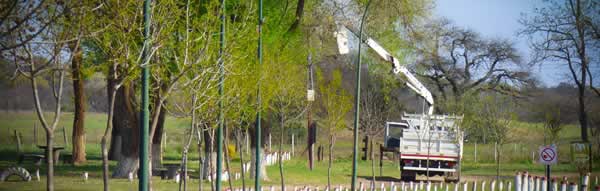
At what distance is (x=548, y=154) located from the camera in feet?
98.0

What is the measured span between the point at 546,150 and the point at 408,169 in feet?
51.0

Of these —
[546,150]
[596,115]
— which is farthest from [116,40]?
[596,115]

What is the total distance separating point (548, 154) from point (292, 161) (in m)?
29.9

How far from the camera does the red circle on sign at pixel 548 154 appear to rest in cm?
2980

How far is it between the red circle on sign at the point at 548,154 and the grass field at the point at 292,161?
1135 centimetres

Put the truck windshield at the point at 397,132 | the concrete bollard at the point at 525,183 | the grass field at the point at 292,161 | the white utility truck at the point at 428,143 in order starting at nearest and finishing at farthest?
1. the concrete bollard at the point at 525,183
2. the grass field at the point at 292,161
3. the white utility truck at the point at 428,143
4. the truck windshield at the point at 397,132

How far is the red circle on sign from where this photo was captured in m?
29.8

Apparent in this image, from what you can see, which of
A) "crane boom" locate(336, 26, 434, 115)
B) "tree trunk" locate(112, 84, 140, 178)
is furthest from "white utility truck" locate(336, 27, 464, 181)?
"tree trunk" locate(112, 84, 140, 178)

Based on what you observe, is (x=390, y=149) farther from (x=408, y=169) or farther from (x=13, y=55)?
(x=13, y=55)

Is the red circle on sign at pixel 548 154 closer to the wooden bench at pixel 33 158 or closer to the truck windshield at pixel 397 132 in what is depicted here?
the truck windshield at pixel 397 132

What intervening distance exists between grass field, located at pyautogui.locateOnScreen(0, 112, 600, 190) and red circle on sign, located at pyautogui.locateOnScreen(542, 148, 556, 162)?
11.3m

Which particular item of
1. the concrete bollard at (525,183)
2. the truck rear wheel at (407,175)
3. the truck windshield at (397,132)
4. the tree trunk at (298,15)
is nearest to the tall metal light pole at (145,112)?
the concrete bollard at (525,183)

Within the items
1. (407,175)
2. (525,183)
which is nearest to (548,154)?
(525,183)

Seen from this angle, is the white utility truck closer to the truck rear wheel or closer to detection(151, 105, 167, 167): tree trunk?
the truck rear wheel
